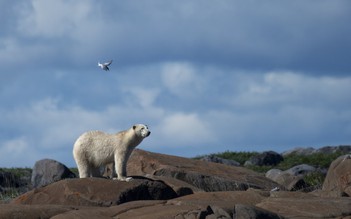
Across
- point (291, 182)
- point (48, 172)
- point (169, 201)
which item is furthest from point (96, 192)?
point (48, 172)

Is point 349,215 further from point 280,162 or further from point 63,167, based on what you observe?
point 280,162

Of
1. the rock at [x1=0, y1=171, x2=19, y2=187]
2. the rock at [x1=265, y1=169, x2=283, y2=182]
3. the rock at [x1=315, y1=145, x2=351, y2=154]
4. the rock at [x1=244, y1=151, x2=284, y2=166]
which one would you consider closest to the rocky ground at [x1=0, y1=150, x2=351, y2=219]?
the rock at [x1=265, y1=169, x2=283, y2=182]

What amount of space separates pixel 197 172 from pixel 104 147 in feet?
17.4

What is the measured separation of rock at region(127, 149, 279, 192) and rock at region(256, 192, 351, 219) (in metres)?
6.51

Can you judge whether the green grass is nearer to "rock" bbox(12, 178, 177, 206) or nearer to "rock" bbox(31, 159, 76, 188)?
"rock" bbox(31, 159, 76, 188)

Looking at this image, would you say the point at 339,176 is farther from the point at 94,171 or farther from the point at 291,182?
the point at 94,171

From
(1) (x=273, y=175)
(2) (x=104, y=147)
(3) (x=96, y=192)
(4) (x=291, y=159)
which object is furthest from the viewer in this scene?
(4) (x=291, y=159)

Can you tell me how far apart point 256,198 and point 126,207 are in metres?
3.22

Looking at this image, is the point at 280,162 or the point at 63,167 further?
the point at 280,162

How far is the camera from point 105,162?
21.9m

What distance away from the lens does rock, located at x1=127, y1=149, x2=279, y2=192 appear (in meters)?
25.5

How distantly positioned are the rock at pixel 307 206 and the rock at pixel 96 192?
284 cm

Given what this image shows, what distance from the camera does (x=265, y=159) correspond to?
2109 inches

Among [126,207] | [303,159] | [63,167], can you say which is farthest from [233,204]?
[303,159]
